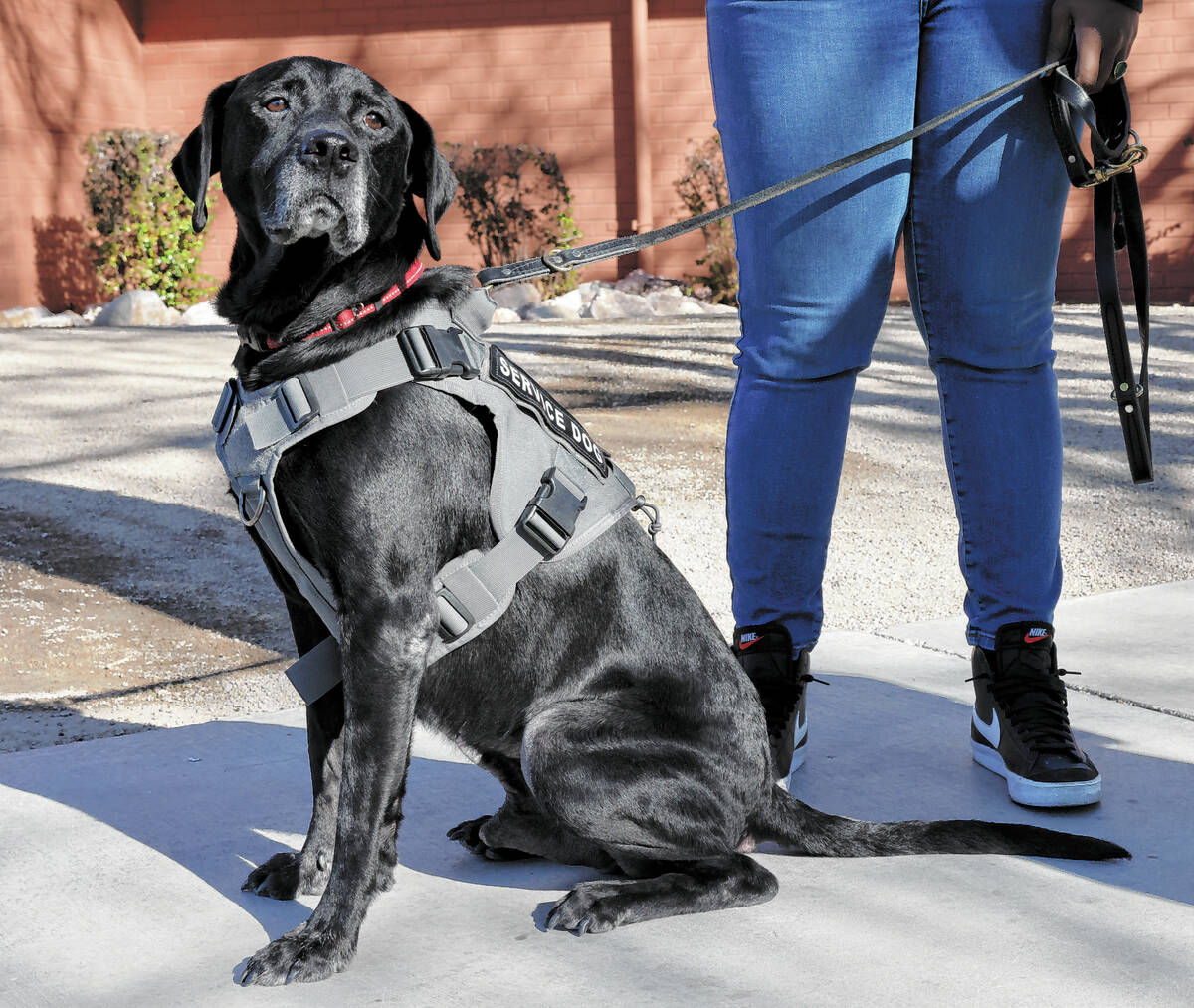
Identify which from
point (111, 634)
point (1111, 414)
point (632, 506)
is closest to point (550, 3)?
point (1111, 414)

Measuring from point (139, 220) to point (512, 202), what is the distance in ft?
12.0

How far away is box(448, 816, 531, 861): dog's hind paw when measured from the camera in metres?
2.26

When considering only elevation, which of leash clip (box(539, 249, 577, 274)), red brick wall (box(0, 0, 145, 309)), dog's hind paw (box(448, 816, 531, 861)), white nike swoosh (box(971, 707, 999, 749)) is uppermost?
red brick wall (box(0, 0, 145, 309))

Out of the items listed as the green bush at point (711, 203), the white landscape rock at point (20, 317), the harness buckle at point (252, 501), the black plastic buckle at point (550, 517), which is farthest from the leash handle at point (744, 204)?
the white landscape rock at point (20, 317)

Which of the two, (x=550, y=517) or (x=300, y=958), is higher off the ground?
(x=550, y=517)

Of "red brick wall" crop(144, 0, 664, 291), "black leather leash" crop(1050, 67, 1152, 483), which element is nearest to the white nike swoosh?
"black leather leash" crop(1050, 67, 1152, 483)

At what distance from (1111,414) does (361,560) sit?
19.4 feet

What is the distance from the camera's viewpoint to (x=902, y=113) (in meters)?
2.46

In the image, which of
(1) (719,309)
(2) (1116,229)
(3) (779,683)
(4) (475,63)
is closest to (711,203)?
(1) (719,309)

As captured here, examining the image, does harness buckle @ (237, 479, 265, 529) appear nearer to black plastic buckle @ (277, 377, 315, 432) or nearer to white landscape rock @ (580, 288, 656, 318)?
black plastic buckle @ (277, 377, 315, 432)

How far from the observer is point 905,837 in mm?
2154

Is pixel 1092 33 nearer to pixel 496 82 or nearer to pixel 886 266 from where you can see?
pixel 886 266

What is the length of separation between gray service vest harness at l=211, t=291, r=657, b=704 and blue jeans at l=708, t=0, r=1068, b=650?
0.58 m

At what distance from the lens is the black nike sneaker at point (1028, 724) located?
7.90 feet
